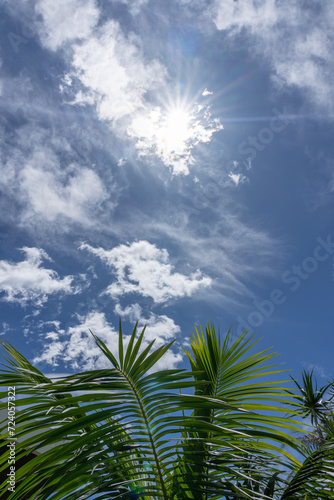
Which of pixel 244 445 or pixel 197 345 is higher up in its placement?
pixel 197 345

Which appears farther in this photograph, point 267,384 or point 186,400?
point 267,384

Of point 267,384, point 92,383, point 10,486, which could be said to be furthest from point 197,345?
point 10,486

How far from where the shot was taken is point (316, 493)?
141 cm

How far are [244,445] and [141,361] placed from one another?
658mm

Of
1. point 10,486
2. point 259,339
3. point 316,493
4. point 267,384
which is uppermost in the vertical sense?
point 259,339

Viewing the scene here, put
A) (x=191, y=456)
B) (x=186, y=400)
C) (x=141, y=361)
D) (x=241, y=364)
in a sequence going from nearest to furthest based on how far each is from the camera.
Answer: (x=186, y=400) < (x=141, y=361) < (x=191, y=456) < (x=241, y=364)

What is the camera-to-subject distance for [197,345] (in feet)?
6.62

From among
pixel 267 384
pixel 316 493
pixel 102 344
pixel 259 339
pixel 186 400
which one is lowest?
pixel 316 493

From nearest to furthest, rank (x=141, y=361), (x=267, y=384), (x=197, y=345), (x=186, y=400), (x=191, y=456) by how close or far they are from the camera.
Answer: (x=186, y=400)
(x=141, y=361)
(x=191, y=456)
(x=267, y=384)
(x=197, y=345)

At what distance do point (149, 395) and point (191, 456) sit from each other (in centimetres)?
40

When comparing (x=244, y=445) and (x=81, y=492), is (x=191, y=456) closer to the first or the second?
(x=244, y=445)

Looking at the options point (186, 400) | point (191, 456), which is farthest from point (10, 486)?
point (186, 400)

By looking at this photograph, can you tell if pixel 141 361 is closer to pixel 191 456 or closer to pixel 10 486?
pixel 191 456

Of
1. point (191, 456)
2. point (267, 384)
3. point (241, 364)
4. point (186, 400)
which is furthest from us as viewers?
point (241, 364)
